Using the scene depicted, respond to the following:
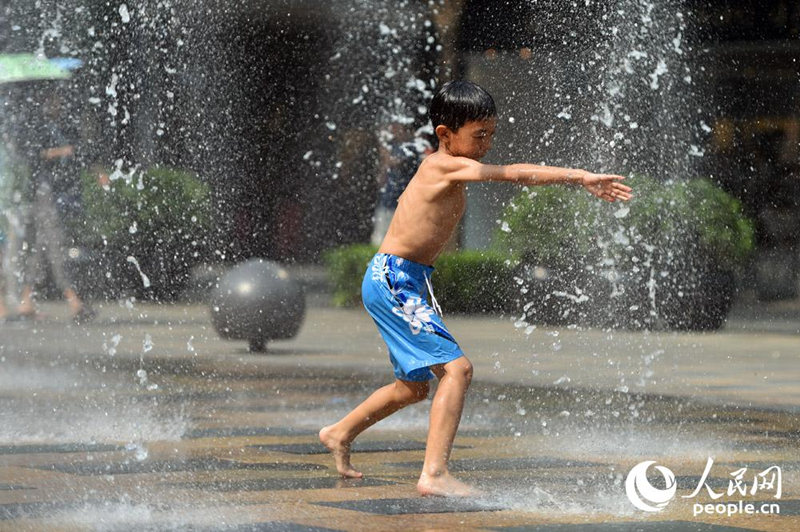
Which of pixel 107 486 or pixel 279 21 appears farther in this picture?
pixel 279 21

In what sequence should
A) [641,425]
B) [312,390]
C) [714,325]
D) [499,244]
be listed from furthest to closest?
[499,244] < [714,325] < [312,390] < [641,425]

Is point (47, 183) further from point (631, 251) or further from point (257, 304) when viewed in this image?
point (631, 251)

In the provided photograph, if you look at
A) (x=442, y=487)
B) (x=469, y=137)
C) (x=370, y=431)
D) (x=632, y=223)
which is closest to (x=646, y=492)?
(x=442, y=487)

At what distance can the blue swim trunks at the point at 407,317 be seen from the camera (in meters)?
4.71

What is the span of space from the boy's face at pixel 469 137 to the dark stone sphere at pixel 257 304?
17.5ft

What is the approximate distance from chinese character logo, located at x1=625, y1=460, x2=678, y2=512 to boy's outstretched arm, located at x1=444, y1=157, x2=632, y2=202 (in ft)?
2.76

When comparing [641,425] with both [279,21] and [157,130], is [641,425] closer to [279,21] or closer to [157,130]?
[157,130]

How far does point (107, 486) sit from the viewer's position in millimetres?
4707

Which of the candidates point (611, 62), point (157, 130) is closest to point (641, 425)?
point (611, 62)

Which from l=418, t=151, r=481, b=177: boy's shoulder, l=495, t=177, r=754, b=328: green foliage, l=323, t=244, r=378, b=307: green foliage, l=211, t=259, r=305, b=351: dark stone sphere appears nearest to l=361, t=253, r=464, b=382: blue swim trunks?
l=418, t=151, r=481, b=177: boy's shoulder

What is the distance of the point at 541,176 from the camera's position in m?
Answer: 4.51

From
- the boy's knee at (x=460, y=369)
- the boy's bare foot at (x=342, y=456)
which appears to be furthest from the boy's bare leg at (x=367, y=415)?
the boy's knee at (x=460, y=369)

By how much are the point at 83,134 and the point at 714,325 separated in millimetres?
5794

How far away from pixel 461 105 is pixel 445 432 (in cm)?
100
